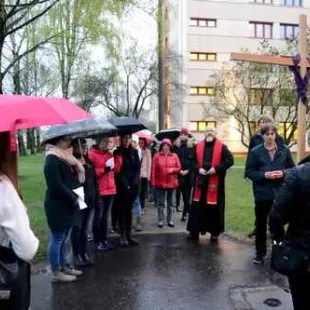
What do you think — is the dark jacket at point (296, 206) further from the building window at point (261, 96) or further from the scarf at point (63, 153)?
the building window at point (261, 96)

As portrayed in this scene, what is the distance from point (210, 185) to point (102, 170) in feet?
5.98

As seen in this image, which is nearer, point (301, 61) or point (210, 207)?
point (301, 61)

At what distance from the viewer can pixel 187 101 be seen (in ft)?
146

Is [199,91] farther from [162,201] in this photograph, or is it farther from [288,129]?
[162,201]

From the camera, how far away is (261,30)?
4738 centimetres

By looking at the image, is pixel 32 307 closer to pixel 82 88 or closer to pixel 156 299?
pixel 156 299

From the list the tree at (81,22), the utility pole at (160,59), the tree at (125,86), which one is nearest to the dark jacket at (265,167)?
the utility pole at (160,59)

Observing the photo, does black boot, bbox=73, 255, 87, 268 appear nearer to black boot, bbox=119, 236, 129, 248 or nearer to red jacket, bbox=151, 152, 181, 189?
black boot, bbox=119, 236, 129, 248

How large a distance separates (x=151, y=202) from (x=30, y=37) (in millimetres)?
7846

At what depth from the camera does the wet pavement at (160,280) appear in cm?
528

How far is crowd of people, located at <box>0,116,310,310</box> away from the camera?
11.5 ft

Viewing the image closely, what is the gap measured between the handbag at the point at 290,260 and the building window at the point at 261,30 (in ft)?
149

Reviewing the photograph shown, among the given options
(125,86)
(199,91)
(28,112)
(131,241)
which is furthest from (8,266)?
(199,91)

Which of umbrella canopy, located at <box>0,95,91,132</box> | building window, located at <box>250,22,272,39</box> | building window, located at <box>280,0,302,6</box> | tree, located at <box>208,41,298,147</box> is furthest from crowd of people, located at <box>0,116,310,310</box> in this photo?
building window, located at <box>280,0,302,6</box>
